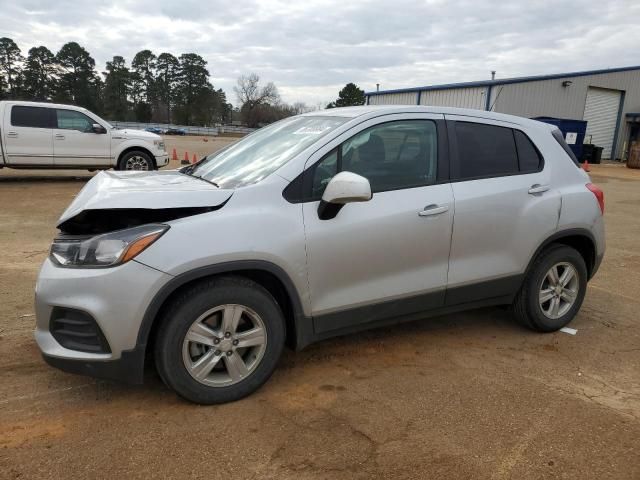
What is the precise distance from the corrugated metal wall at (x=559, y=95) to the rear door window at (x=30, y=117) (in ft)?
71.8

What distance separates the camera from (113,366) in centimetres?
268

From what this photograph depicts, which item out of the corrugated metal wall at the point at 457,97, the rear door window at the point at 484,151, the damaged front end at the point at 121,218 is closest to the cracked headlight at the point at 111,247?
the damaged front end at the point at 121,218

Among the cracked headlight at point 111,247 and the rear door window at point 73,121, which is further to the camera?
the rear door window at point 73,121

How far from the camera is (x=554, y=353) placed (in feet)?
12.6

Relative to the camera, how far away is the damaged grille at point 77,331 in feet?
8.67

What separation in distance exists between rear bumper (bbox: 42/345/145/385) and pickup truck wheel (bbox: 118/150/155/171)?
419 inches

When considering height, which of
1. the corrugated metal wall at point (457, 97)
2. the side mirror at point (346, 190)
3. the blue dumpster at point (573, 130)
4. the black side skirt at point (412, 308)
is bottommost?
the black side skirt at point (412, 308)

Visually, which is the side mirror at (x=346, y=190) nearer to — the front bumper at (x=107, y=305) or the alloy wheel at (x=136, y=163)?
the front bumper at (x=107, y=305)

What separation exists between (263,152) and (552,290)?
2599mm

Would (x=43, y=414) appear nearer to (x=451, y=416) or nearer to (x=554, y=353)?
(x=451, y=416)

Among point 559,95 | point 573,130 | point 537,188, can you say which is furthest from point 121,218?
point 559,95

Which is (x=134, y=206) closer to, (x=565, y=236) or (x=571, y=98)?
(x=565, y=236)

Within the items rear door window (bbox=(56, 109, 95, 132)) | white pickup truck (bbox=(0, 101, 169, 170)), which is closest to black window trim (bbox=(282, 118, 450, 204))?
white pickup truck (bbox=(0, 101, 169, 170))

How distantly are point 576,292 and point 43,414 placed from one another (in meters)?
4.03
